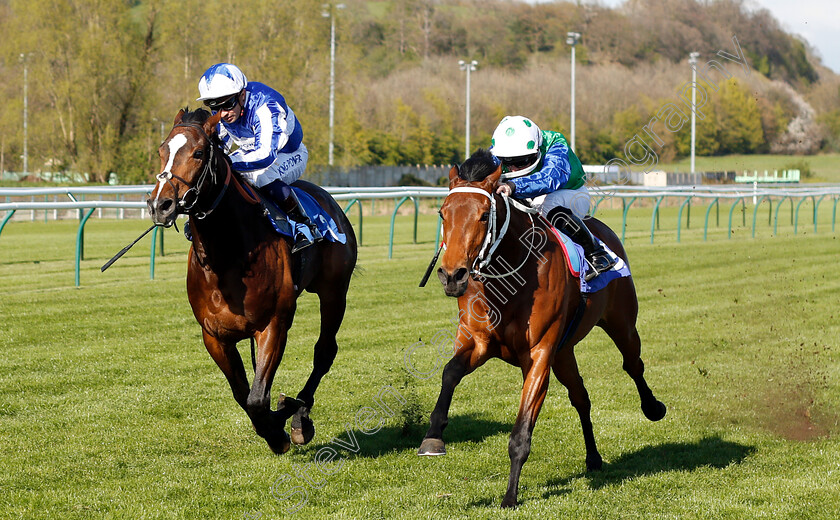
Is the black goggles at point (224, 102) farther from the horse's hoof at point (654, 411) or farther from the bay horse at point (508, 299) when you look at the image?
the horse's hoof at point (654, 411)

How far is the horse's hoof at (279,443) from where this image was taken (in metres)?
4.64

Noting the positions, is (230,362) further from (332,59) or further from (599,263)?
(332,59)

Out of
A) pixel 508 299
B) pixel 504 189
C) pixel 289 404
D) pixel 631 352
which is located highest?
pixel 504 189

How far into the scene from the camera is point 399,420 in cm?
562

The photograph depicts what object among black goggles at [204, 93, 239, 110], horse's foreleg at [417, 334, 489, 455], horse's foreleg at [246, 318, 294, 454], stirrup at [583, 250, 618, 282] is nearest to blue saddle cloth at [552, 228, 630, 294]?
stirrup at [583, 250, 618, 282]

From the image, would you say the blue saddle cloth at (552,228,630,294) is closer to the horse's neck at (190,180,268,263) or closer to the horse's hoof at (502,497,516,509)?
the horse's hoof at (502,497,516,509)

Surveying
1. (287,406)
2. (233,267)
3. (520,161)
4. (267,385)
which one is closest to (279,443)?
(287,406)

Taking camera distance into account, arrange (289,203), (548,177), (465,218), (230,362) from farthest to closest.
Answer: (289,203)
(230,362)
(548,177)
(465,218)

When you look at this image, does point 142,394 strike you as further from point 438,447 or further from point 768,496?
point 768,496

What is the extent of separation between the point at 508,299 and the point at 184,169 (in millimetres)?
1582

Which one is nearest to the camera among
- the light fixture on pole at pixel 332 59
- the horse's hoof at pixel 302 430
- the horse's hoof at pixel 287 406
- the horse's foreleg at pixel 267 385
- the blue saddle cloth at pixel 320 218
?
the horse's foreleg at pixel 267 385

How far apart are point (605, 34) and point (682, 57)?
24060 millimetres

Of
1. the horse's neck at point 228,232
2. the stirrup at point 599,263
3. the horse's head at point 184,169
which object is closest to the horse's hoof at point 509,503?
the stirrup at point 599,263

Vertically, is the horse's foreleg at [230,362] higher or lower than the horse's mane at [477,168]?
lower
